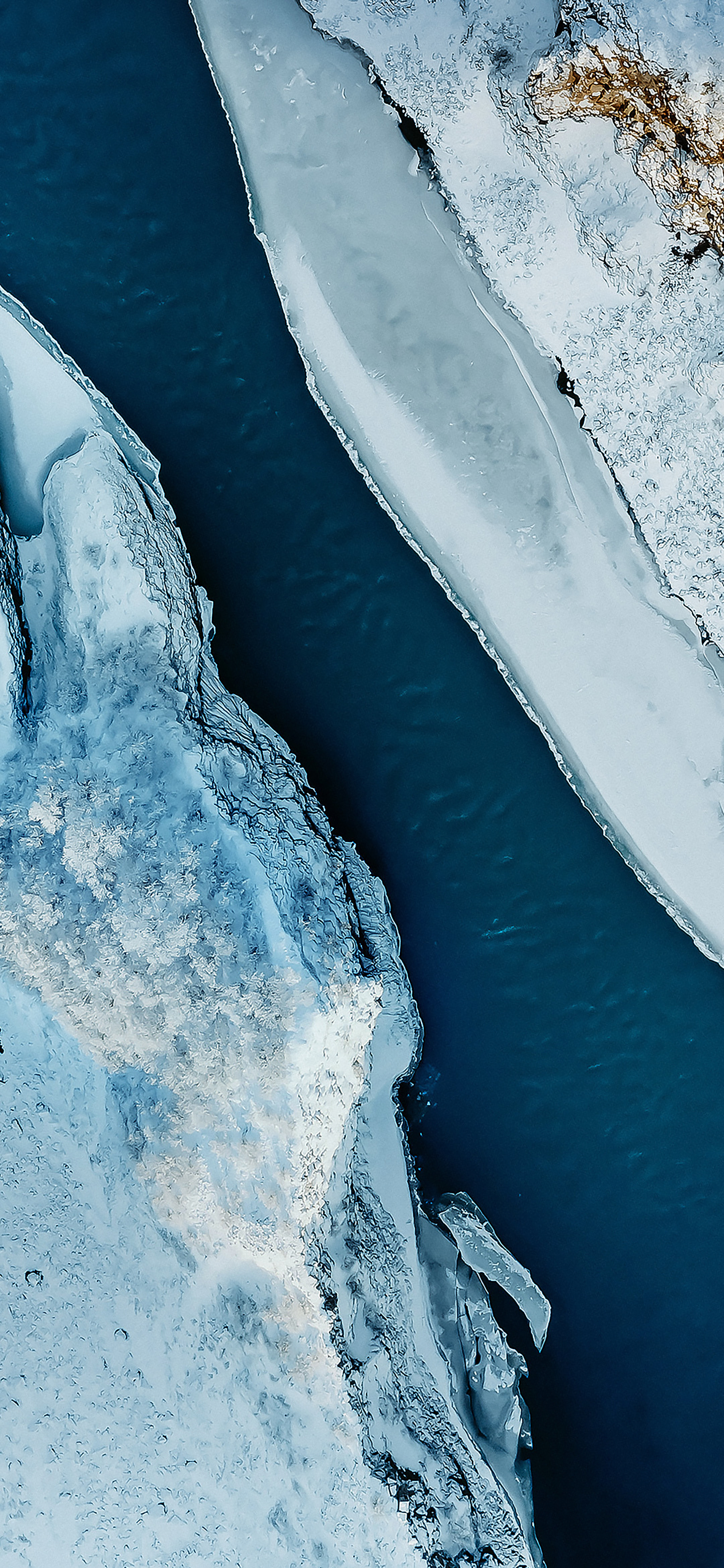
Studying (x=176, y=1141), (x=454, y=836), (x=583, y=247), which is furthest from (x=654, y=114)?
(x=176, y=1141)

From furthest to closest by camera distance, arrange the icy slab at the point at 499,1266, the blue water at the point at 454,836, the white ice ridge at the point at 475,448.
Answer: the icy slab at the point at 499,1266 < the blue water at the point at 454,836 < the white ice ridge at the point at 475,448

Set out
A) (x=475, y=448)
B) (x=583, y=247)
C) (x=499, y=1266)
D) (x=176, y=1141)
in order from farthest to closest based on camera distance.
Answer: (x=499, y=1266), (x=475, y=448), (x=583, y=247), (x=176, y=1141)

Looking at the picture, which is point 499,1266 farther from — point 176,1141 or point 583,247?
point 583,247

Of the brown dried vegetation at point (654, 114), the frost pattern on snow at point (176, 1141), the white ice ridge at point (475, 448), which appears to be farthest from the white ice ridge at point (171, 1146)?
the brown dried vegetation at point (654, 114)

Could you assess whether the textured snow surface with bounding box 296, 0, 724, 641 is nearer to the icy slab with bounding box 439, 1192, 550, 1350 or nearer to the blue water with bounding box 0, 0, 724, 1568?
the blue water with bounding box 0, 0, 724, 1568

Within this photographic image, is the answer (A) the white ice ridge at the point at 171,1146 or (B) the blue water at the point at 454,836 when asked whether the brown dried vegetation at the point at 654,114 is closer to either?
(B) the blue water at the point at 454,836
